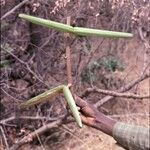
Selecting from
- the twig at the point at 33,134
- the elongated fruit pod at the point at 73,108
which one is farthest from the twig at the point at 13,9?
the elongated fruit pod at the point at 73,108

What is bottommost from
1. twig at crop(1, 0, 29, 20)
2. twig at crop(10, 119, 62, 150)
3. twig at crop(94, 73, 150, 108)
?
twig at crop(10, 119, 62, 150)

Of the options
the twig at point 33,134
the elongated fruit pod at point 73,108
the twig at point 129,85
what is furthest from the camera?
the twig at point 129,85

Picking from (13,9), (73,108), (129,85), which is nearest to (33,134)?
(129,85)

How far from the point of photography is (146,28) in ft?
11.3

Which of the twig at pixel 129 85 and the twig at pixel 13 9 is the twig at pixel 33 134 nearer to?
the twig at pixel 129 85

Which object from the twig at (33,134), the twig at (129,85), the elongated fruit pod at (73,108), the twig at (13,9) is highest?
the twig at (13,9)

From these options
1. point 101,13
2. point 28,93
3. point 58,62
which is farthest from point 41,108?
point 101,13

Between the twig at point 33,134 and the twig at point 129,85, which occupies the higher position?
the twig at point 129,85

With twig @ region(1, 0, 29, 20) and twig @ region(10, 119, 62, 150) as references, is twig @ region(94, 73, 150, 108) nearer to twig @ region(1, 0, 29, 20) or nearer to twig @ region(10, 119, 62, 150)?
twig @ region(10, 119, 62, 150)

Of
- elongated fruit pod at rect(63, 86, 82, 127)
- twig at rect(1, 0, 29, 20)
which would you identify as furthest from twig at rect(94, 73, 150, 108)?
elongated fruit pod at rect(63, 86, 82, 127)

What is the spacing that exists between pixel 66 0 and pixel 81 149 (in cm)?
111

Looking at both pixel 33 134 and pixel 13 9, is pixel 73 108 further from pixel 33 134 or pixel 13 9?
pixel 13 9

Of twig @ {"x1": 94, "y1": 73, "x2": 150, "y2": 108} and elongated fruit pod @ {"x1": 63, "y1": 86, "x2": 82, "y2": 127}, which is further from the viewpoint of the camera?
twig @ {"x1": 94, "y1": 73, "x2": 150, "y2": 108}

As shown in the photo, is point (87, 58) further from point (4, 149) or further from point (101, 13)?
point (4, 149)
